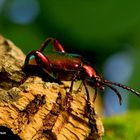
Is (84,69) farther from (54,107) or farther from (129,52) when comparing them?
(129,52)

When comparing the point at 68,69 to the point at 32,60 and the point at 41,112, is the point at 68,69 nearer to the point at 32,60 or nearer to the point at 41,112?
the point at 32,60

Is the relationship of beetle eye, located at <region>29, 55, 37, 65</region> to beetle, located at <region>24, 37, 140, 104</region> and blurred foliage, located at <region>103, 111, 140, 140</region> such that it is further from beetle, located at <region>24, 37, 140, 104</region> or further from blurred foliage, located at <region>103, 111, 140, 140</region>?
blurred foliage, located at <region>103, 111, 140, 140</region>

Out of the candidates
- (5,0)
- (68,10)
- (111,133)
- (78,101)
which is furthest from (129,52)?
(78,101)

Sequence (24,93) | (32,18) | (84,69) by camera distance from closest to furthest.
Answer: (24,93) < (84,69) < (32,18)

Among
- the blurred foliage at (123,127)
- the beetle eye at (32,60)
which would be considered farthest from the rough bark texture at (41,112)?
the blurred foliage at (123,127)

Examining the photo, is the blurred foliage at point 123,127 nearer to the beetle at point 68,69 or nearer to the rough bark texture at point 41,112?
the beetle at point 68,69

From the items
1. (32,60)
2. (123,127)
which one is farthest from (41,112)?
(123,127)

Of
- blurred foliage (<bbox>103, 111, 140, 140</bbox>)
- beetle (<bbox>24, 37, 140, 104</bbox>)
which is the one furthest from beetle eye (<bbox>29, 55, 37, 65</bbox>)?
blurred foliage (<bbox>103, 111, 140, 140</bbox>)
